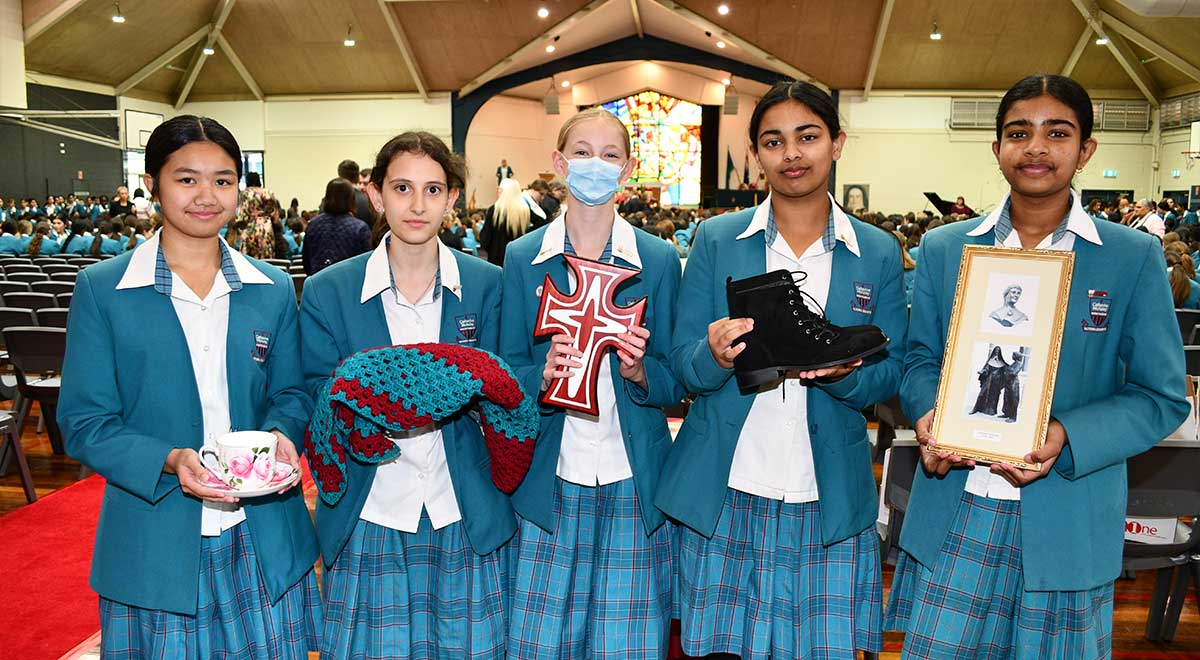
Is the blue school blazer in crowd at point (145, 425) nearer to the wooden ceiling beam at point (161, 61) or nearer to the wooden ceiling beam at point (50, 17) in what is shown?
the wooden ceiling beam at point (50, 17)

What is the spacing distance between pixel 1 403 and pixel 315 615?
5536mm

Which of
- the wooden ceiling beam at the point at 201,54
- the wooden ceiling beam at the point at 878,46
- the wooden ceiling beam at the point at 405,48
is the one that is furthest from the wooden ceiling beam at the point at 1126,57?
the wooden ceiling beam at the point at 201,54

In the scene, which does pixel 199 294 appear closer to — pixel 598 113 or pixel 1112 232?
pixel 598 113

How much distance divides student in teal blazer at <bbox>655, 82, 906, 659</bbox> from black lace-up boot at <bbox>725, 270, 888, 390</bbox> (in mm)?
154

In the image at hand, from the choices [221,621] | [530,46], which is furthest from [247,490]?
[530,46]

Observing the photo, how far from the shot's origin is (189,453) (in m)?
1.78

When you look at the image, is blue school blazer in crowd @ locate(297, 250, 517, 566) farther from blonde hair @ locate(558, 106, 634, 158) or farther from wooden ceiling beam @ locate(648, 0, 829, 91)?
wooden ceiling beam @ locate(648, 0, 829, 91)

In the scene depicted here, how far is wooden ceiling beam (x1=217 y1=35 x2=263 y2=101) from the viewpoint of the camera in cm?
2048

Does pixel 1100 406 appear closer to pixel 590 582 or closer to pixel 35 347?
pixel 590 582

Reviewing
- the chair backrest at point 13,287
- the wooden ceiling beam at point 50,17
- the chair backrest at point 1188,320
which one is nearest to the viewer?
the chair backrest at point 1188,320

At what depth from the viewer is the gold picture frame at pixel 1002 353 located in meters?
1.80

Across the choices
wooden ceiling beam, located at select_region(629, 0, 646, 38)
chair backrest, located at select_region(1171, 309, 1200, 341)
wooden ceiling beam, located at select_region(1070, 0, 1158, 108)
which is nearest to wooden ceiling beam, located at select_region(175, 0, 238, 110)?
wooden ceiling beam, located at select_region(629, 0, 646, 38)

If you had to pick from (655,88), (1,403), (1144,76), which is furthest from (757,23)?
(1,403)

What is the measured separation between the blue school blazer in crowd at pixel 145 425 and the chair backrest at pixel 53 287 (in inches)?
213
